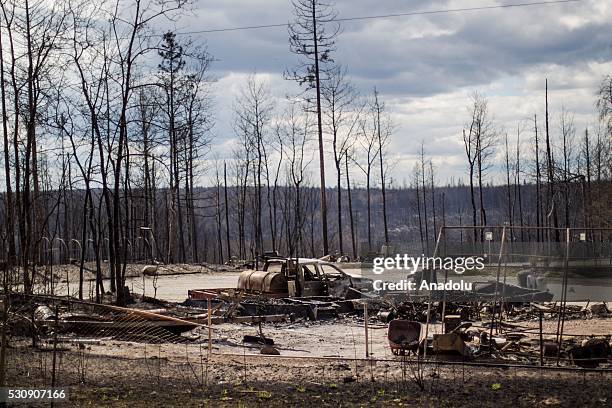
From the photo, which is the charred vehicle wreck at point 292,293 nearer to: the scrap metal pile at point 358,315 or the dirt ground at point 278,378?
the scrap metal pile at point 358,315

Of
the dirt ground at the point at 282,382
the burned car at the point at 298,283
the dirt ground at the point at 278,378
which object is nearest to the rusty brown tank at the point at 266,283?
the burned car at the point at 298,283

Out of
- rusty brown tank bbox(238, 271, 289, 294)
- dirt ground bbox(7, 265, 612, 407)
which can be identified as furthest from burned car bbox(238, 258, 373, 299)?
dirt ground bbox(7, 265, 612, 407)

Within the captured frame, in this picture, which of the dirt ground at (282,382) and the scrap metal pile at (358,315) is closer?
the dirt ground at (282,382)

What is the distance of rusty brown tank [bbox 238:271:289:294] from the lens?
24719 mm

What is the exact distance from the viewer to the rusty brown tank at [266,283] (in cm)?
2472

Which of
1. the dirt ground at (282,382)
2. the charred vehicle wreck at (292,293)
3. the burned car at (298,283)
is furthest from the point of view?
the burned car at (298,283)

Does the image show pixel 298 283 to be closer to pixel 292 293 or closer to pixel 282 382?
pixel 292 293

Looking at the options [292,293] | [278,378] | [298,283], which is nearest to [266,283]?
[292,293]

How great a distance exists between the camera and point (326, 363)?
1480 cm

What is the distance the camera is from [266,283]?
977 inches

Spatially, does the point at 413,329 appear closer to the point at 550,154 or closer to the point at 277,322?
the point at 277,322

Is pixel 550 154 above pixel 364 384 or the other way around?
above

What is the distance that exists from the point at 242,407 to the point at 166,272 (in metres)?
31.5

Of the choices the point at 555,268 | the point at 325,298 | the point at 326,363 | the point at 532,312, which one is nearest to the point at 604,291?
the point at 555,268
